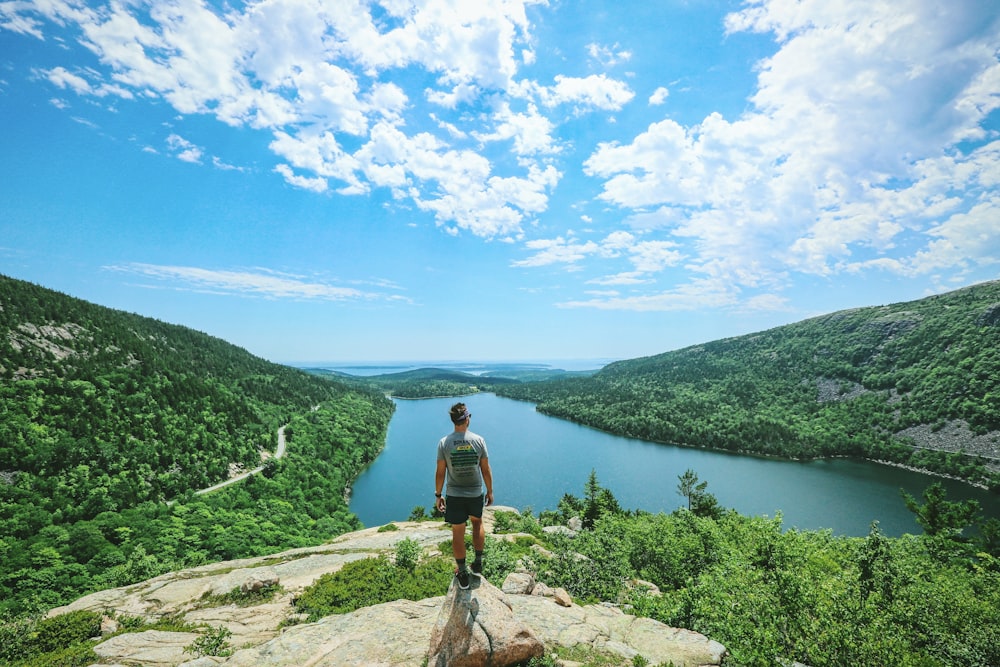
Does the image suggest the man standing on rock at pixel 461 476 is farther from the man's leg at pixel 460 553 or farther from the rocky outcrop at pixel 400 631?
the rocky outcrop at pixel 400 631

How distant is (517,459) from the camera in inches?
5167

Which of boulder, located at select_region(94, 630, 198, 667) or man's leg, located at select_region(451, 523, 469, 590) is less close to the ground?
man's leg, located at select_region(451, 523, 469, 590)

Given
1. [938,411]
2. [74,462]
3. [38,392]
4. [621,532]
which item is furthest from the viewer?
[938,411]

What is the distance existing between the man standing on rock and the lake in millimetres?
81732

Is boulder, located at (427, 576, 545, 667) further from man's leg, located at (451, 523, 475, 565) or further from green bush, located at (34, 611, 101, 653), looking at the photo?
green bush, located at (34, 611, 101, 653)

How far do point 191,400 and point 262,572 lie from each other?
107593 millimetres

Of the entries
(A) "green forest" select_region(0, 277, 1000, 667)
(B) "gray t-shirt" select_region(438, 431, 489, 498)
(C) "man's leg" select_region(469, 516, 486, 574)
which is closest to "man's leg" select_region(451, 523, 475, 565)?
(C) "man's leg" select_region(469, 516, 486, 574)

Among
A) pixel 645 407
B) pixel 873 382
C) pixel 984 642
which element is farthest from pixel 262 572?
pixel 873 382

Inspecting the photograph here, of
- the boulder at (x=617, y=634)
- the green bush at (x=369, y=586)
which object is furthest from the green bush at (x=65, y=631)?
the boulder at (x=617, y=634)

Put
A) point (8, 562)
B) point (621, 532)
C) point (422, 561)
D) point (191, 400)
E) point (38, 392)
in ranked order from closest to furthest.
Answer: point (422, 561) < point (621, 532) < point (8, 562) < point (38, 392) < point (191, 400)

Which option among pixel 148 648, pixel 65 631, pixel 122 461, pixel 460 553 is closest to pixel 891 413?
pixel 460 553

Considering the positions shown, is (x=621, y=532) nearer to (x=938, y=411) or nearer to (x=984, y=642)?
(x=984, y=642)

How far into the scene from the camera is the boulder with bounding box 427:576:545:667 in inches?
329

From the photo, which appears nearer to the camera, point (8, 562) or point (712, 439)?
point (8, 562)
